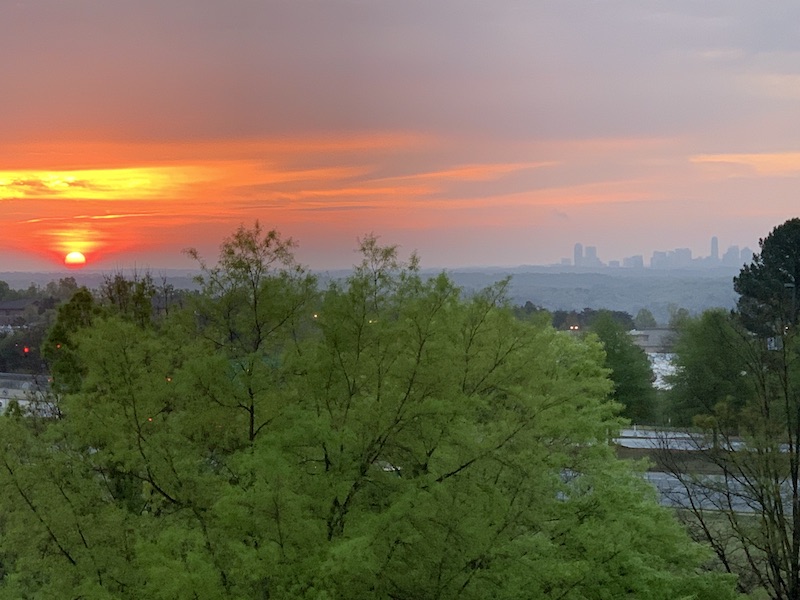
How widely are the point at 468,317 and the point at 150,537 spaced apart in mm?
5431

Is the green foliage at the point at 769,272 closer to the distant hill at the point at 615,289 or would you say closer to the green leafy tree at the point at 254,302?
the green leafy tree at the point at 254,302

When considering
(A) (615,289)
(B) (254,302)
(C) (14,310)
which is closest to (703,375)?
(B) (254,302)

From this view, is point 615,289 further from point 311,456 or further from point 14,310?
point 311,456

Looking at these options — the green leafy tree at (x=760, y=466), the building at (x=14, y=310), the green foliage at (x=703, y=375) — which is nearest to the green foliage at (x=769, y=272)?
the green foliage at (x=703, y=375)

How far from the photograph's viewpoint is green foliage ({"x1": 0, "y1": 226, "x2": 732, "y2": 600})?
A: 1016cm

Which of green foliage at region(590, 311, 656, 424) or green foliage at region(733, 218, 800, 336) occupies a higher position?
green foliage at region(733, 218, 800, 336)

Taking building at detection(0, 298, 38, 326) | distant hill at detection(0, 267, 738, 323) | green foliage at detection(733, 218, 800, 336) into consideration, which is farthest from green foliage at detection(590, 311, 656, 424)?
distant hill at detection(0, 267, 738, 323)

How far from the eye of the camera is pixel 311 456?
433 inches

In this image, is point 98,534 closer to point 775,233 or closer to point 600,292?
point 775,233

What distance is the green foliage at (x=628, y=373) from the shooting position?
37.5 m

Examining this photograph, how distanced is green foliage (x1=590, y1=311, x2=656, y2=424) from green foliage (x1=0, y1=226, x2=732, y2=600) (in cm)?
2512

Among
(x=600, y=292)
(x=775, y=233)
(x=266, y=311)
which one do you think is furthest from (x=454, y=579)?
(x=600, y=292)

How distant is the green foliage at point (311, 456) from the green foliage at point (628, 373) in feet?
82.4

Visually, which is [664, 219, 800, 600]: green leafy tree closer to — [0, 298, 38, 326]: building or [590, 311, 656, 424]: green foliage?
[590, 311, 656, 424]: green foliage
